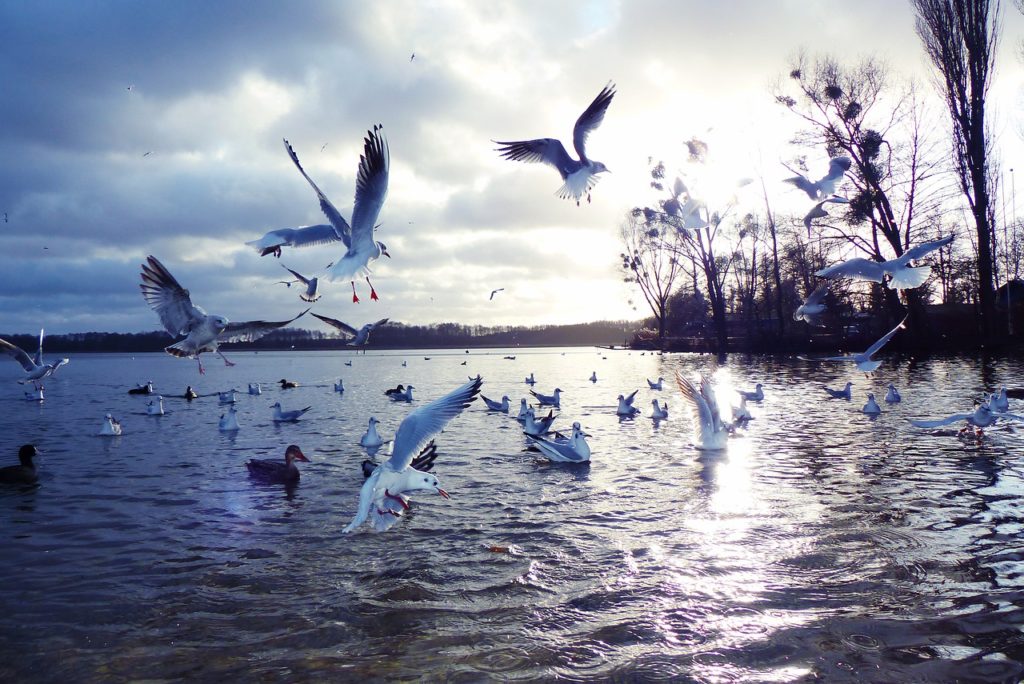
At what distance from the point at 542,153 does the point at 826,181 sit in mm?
5264

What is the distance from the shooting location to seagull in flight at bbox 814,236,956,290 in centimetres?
896

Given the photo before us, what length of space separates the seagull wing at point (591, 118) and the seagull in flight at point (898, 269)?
356 cm

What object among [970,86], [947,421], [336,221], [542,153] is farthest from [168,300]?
[970,86]

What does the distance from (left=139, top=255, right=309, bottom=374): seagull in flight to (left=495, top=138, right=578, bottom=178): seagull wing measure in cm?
379

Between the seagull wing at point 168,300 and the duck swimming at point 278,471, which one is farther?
the duck swimming at point 278,471

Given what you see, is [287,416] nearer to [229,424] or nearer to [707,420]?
[229,424]

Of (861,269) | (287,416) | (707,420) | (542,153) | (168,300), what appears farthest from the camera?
(287,416)

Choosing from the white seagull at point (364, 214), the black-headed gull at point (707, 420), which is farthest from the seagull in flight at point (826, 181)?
the white seagull at point (364, 214)

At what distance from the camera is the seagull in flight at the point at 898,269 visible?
29.4 feet

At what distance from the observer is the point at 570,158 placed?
8789mm

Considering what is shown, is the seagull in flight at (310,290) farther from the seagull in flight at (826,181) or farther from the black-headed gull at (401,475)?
the seagull in flight at (826,181)

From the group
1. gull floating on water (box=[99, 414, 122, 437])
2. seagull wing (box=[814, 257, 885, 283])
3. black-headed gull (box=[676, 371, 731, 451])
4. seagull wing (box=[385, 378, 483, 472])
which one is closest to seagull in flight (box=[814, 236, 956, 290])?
seagull wing (box=[814, 257, 885, 283])

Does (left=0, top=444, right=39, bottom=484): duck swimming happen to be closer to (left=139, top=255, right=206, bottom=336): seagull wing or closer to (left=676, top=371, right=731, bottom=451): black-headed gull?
(left=139, top=255, right=206, bottom=336): seagull wing

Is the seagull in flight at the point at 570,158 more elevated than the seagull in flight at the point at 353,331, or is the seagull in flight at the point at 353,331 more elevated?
the seagull in flight at the point at 570,158
